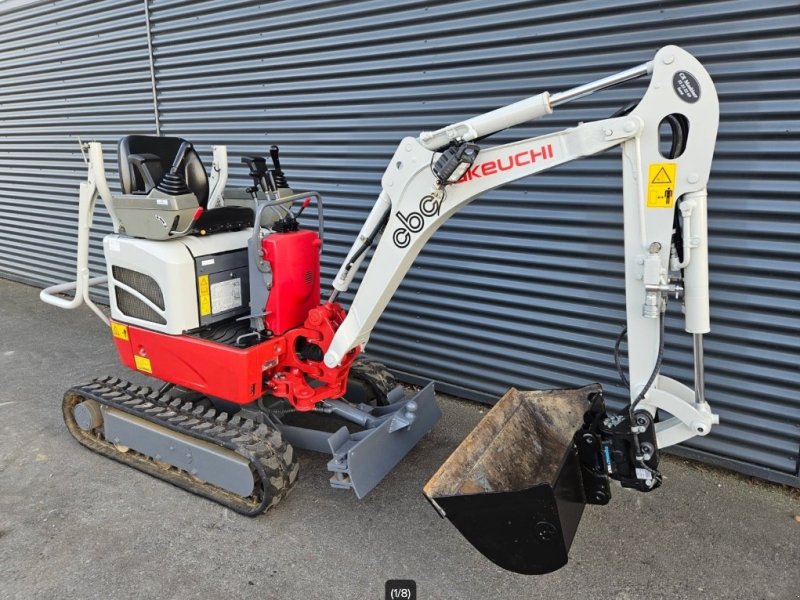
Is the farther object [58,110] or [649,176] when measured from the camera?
[58,110]

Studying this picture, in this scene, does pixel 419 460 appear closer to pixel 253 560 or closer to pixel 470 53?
pixel 253 560

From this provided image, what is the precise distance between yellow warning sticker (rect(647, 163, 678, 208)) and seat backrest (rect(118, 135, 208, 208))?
Answer: 2779mm

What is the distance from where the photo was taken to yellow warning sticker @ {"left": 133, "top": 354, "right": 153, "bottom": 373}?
12.0 feet

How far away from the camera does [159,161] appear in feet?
11.7

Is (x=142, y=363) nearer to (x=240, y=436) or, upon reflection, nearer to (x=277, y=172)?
(x=240, y=436)

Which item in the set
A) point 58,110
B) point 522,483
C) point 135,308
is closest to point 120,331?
point 135,308

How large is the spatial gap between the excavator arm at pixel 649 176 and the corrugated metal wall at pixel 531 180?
1294 millimetres

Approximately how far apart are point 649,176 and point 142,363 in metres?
3.15

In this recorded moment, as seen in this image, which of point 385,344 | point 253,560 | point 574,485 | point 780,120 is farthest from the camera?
point 385,344

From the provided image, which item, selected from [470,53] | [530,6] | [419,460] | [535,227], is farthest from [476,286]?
[530,6]

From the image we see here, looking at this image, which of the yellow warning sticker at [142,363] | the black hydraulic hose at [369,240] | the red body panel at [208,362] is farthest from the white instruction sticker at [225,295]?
the black hydraulic hose at [369,240]

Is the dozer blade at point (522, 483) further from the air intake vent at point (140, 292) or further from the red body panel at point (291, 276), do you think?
the air intake vent at point (140, 292)

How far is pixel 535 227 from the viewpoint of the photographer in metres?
4.02

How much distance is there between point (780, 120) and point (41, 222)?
335 inches
